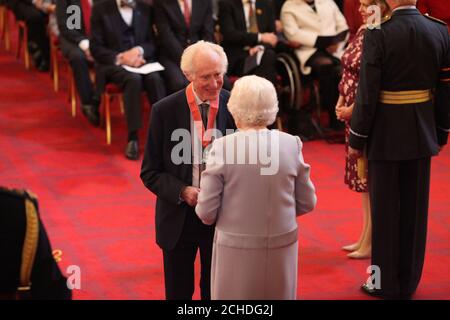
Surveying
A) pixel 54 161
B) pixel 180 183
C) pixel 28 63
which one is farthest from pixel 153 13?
pixel 180 183

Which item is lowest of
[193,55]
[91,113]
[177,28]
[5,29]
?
[91,113]

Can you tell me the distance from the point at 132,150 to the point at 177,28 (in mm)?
1229

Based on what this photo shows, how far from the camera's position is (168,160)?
4.53 metres

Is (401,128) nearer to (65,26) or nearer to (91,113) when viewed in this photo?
(91,113)

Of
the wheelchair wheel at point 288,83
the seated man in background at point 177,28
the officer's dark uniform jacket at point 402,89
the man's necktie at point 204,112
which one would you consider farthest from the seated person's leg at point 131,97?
the man's necktie at point 204,112

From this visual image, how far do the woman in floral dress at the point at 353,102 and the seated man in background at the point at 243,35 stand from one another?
8.47 feet

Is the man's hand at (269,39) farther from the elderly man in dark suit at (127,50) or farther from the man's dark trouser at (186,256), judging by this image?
the man's dark trouser at (186,256)

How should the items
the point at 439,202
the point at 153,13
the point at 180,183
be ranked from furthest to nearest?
the point at 153,13, the point at 439,202, the point at 180,183

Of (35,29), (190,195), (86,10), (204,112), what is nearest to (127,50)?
(86,10)

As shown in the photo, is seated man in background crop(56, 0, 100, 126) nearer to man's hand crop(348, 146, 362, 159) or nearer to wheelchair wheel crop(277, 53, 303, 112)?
wheelchair wheel crop(277, 53, 303, 112)
